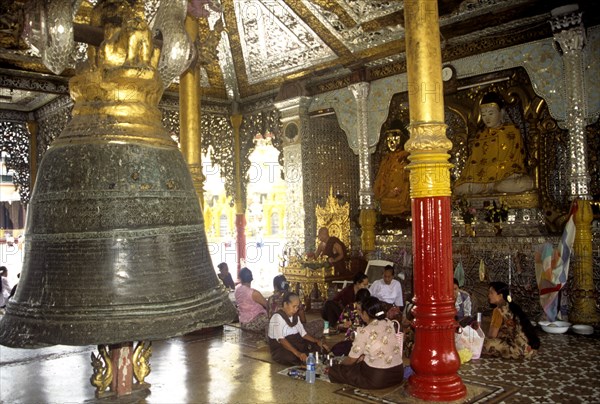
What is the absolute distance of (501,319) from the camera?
6879 millimetres

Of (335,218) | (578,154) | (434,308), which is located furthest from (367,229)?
(434,308)

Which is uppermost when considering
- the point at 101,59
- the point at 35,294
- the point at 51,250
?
the point at 101,59

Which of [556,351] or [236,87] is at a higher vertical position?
[236,87]

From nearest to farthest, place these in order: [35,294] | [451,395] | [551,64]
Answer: [35,294]
[451,395]
[551,64]

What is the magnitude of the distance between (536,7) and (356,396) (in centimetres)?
648

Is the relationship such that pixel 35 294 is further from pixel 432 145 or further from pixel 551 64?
pixel 551 64

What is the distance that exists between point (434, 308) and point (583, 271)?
13.8 ft

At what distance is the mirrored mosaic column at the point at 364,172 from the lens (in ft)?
37.4

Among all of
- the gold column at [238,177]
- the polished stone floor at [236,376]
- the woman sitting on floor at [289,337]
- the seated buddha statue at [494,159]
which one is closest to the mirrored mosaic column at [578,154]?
the polished stone floor at [236,376]

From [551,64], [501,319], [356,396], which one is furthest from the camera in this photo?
[551,64]

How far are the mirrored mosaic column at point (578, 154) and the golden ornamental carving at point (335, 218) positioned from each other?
4.62 meters

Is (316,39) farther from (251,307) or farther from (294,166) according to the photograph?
(251,307)

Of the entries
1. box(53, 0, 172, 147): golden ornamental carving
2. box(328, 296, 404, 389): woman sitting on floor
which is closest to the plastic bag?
box(328, 296, 404, 389): woman sitting on floor

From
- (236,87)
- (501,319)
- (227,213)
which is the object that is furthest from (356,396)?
(227,213)
